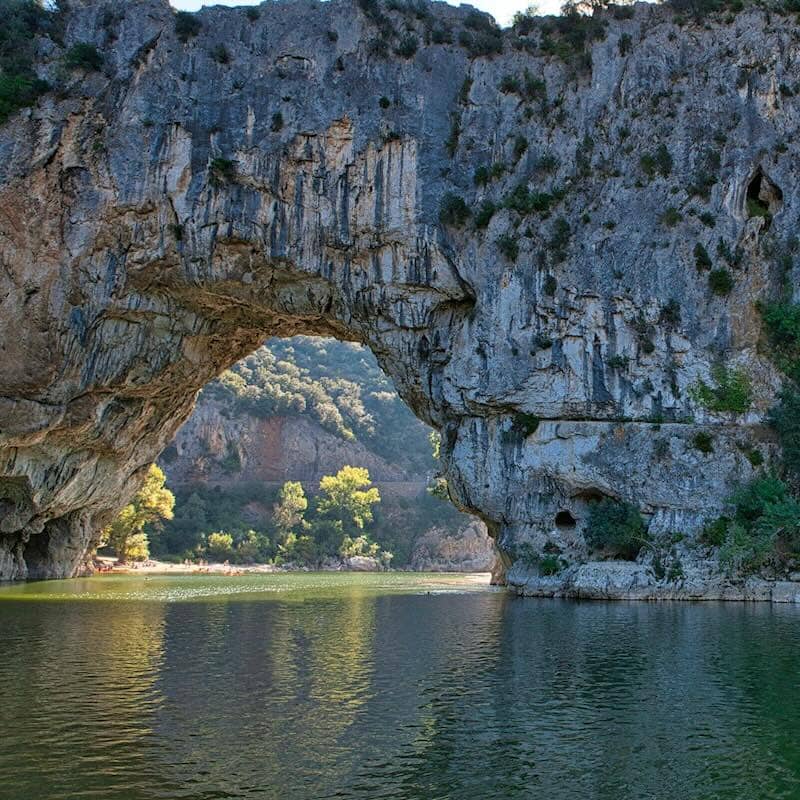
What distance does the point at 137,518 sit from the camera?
6588 cm

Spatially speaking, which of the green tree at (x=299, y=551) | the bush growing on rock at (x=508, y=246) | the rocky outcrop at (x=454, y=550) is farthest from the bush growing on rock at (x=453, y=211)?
the rocky outcrop at (x=454, y=550)

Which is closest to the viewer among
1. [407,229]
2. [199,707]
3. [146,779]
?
[146,779]

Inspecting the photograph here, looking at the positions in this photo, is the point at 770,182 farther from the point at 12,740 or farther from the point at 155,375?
the point at 12,740

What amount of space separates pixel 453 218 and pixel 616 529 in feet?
45.9

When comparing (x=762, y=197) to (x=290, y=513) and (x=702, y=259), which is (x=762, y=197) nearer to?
(x=702, y=259)

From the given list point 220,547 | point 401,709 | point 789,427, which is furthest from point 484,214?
point 220,547

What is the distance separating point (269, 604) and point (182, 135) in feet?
62.8

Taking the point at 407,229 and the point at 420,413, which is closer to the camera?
the point at 407,229

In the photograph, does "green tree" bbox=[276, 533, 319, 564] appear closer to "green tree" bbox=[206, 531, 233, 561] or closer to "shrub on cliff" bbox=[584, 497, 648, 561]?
"green tree" bbox=[206, 531, 233, 561]

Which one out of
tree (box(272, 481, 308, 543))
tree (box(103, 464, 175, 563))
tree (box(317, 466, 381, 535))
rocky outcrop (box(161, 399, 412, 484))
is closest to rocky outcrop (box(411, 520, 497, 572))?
tree (box(317, 466, 381, 535))

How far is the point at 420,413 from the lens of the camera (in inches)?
1617

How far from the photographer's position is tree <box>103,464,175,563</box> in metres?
65.6

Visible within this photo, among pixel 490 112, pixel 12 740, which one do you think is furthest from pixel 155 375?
pixel 12 740

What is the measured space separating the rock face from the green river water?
1272 centimetres
